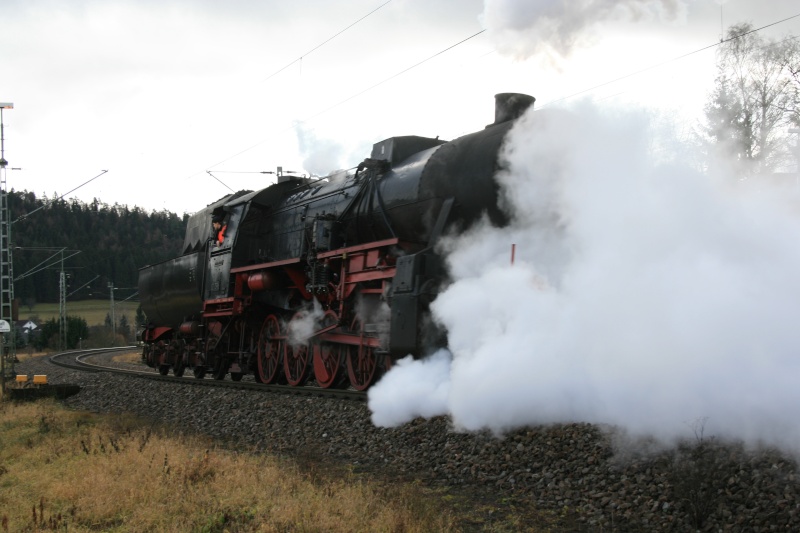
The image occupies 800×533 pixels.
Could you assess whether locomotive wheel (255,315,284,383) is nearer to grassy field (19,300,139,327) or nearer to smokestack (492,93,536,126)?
smokestack (492,93,536,126)

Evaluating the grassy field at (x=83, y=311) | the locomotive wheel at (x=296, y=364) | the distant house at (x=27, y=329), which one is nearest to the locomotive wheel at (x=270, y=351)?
the locomotive wheel at (x=296, y=364)

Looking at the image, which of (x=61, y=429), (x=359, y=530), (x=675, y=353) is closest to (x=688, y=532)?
(x=675, y=353)

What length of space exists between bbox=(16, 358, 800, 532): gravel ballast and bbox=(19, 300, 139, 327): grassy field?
91.6m

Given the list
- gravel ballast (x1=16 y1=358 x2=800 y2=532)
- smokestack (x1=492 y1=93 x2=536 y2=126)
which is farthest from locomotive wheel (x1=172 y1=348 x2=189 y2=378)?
smokestack (x1=492 y1=93 x2=536 y2=126)

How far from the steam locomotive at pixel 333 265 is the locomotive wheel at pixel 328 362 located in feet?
0.10

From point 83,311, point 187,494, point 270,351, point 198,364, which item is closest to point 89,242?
point 83,311

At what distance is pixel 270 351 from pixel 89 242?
104m

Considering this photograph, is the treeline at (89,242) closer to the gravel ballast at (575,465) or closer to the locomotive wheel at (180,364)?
the locomotive wheel at (180,364)

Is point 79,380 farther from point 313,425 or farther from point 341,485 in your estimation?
point 341,485

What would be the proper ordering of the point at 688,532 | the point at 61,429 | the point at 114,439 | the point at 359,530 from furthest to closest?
the point at 61,429, the point at 114,439, the point at 359,530, the point at 688,532

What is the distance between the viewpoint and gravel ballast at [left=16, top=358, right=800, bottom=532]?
15.5 feet

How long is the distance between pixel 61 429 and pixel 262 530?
22.8 ft

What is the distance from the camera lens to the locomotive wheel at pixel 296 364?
13656 millimetres

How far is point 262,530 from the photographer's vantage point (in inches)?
203
